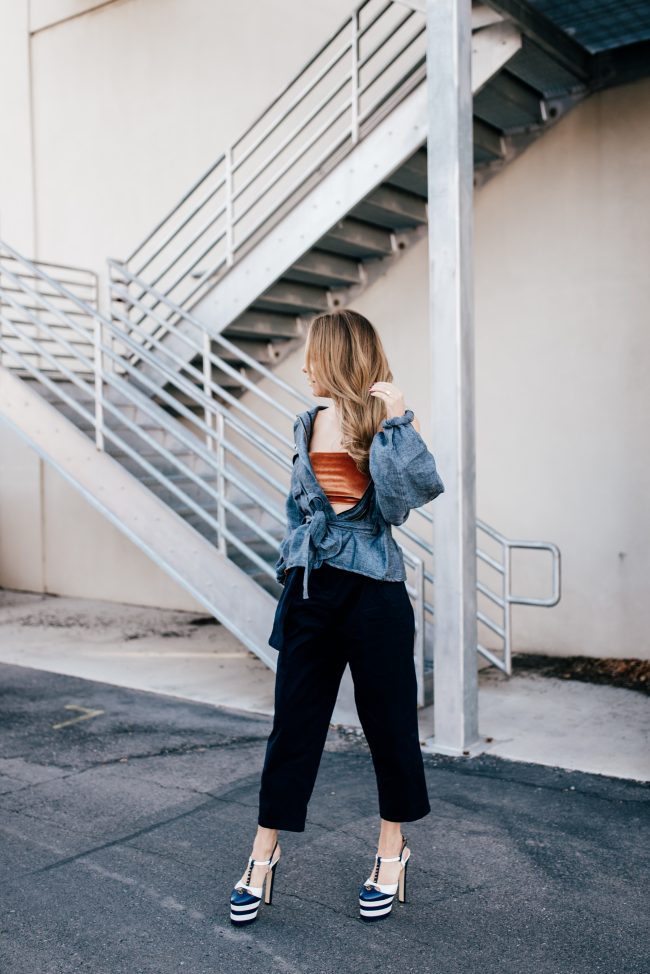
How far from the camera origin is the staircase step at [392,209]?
6.70 metres

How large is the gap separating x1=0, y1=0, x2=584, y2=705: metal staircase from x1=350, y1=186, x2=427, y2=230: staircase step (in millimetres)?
16

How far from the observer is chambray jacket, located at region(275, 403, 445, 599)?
117 inches

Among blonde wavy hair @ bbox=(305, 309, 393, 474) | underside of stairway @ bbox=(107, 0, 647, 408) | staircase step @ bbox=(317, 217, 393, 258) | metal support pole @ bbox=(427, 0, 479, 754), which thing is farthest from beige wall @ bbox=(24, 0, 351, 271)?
blonde wavy hair @ bbox=(305, 309, 393, 474)

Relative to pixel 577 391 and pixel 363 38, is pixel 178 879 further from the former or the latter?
pixel 363 38

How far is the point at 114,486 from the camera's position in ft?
20.8

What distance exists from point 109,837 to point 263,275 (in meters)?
4.37

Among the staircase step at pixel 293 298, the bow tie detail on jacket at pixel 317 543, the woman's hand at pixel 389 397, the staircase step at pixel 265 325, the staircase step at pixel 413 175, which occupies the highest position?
the staircase step at pixel 413 175

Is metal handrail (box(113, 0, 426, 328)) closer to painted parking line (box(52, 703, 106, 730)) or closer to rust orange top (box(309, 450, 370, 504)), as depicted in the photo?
painted parking line (box(52, 703, 106, 730))

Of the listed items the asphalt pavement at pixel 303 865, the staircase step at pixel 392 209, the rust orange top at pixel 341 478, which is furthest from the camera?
the staircase step at pixel 392 209

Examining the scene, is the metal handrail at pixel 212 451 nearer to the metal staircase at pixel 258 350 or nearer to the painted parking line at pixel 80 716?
the metal staircase at pixel 258 350

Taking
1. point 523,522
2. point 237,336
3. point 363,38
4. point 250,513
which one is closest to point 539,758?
point 523,522

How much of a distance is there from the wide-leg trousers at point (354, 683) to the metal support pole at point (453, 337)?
5.12 feet

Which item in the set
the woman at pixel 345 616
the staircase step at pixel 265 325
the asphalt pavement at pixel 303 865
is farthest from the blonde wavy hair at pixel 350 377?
the staircase step at pixel 265 325

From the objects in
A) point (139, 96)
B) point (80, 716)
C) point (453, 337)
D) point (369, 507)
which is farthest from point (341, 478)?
point (139, 96)
